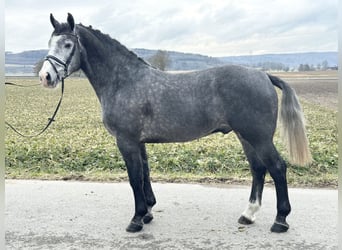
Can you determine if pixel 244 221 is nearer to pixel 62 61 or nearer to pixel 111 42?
pixel 111 42

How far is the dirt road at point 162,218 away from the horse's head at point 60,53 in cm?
157

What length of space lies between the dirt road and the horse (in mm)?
227

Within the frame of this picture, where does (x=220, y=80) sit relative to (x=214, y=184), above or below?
above

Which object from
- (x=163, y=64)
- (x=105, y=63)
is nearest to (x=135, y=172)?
(x=105, y=63)

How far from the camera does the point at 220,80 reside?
143 inches

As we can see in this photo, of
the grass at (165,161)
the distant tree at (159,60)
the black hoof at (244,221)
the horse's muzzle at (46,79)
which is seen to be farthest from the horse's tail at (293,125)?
the distant tree at (159,60)

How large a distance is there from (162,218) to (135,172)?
0.73 meters

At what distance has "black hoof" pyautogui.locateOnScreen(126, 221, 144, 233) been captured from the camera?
3748 mm

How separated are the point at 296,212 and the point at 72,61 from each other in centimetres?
302

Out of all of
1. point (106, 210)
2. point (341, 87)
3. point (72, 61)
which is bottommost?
point (106, 210)

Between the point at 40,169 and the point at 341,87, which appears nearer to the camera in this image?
the point at 341,87

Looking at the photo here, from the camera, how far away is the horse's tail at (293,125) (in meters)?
3.77

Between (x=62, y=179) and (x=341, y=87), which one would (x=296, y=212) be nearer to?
(x=341, y=87)

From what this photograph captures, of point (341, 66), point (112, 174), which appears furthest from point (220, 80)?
point (112, 174)
